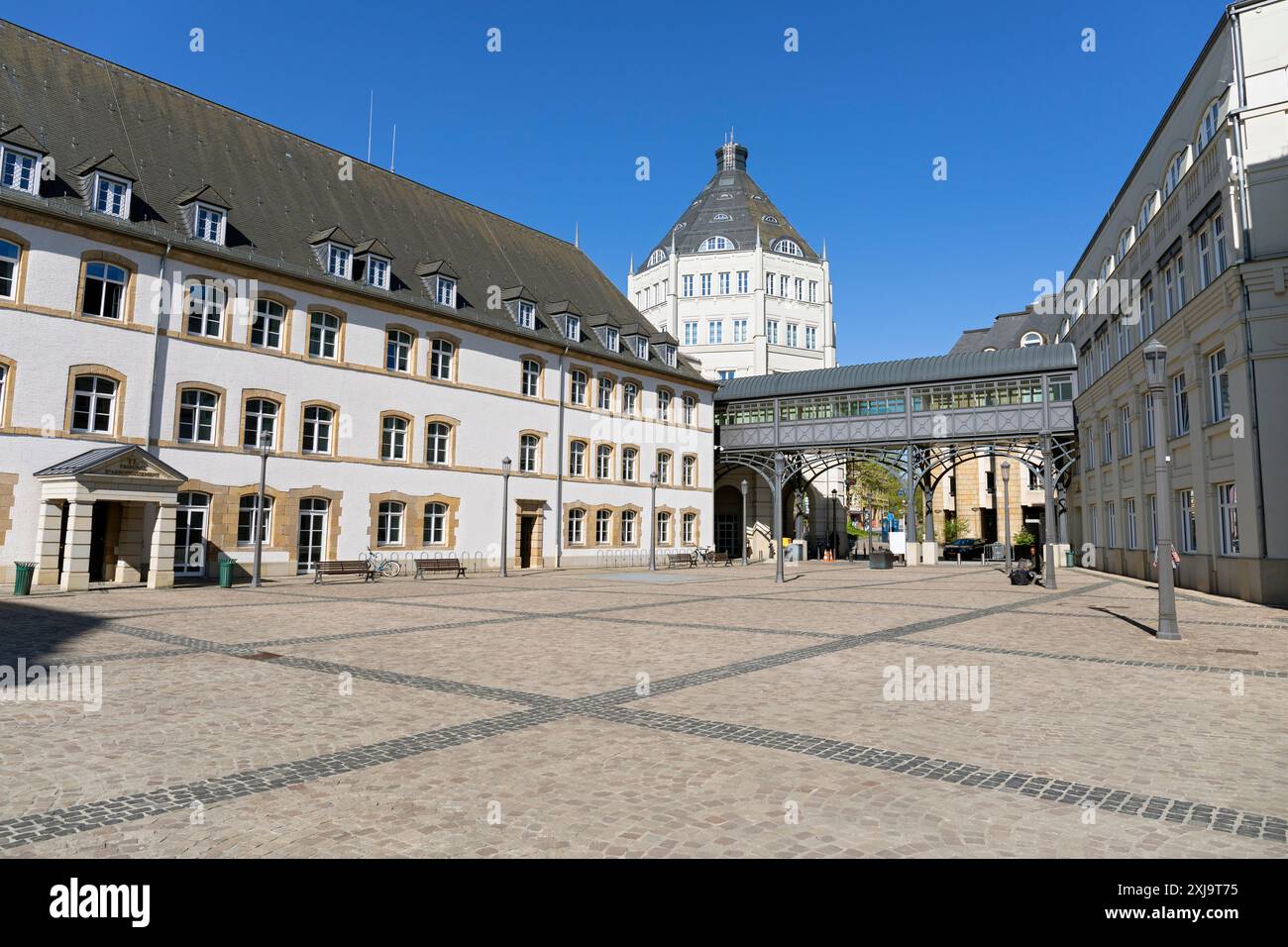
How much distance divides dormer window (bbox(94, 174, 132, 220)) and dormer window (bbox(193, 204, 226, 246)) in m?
1.96

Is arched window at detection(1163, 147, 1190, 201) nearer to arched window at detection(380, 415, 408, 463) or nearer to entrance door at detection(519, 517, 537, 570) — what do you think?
entrance door at detection(519, 517, 537, 570)

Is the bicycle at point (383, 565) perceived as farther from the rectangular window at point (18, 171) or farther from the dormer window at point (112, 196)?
the rectangular window at point (18, 171)

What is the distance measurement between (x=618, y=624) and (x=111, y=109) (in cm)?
2452

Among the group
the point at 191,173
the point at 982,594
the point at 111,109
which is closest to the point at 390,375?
the point at 191,173

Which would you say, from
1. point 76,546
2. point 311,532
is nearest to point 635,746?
point 76,546

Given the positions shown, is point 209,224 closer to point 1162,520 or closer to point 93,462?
point 93,462

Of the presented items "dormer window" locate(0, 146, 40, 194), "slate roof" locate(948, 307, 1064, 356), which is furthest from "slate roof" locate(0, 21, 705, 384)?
"slate roof" locate(948, 307, 1064, 356)

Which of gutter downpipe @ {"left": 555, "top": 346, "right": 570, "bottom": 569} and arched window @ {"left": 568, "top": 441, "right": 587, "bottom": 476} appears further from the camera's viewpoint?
arched window @ {"left": 568, "top": 441, "right": 587, "bottom": 476}

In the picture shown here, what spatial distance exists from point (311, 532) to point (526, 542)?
10.2 meters

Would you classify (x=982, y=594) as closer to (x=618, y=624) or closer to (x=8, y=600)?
(x=618, y=624)

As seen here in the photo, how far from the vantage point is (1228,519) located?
20781 millimetres

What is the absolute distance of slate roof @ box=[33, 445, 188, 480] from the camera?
20072 mm

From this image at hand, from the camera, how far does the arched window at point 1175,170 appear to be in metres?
23.6
